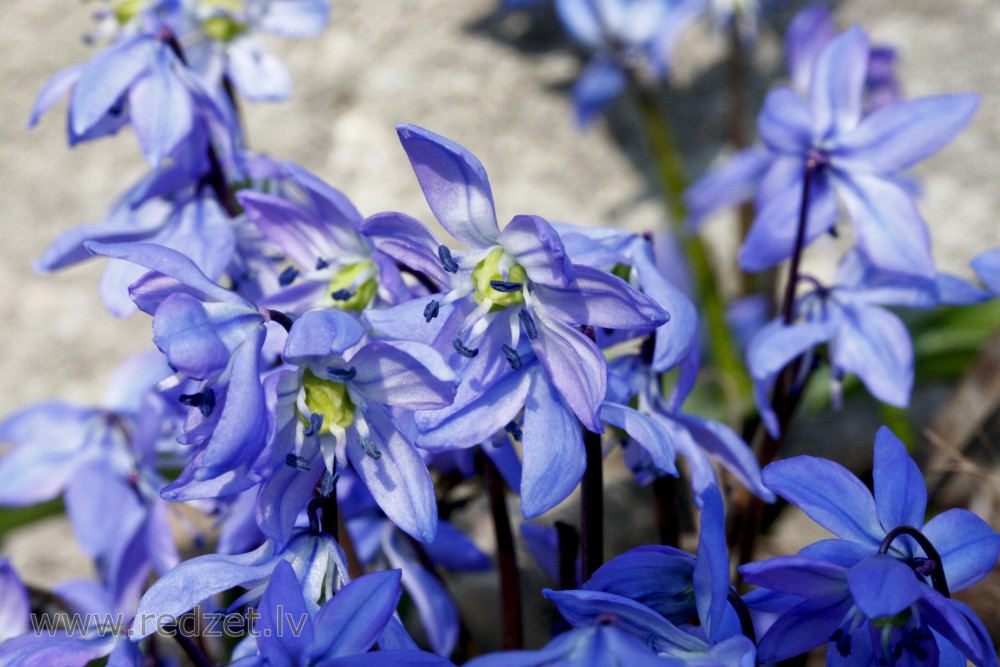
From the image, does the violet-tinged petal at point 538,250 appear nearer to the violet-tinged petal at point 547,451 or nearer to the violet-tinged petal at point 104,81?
the violet-tinged petal at point 547,451

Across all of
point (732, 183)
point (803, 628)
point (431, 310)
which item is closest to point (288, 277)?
point (431, 310)

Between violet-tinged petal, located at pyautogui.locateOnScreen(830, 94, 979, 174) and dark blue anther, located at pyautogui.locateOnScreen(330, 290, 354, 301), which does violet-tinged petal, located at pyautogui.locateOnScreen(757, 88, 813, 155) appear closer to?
violet-tinged petal, located at pyautogui.locateOnScreen(830, 94, 979, 174)

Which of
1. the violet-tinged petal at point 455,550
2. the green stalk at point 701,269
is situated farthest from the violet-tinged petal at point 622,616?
the green stalk at point 701,269

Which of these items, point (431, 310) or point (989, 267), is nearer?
point (431, 310)

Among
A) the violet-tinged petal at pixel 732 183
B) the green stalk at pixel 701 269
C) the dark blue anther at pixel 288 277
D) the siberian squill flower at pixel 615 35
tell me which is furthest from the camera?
the siberian squill flower at pixel 615 35

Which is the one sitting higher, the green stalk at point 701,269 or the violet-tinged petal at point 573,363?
the violet-tinged petal at point 573,363

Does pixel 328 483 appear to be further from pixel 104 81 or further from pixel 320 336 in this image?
pixel 104 81
